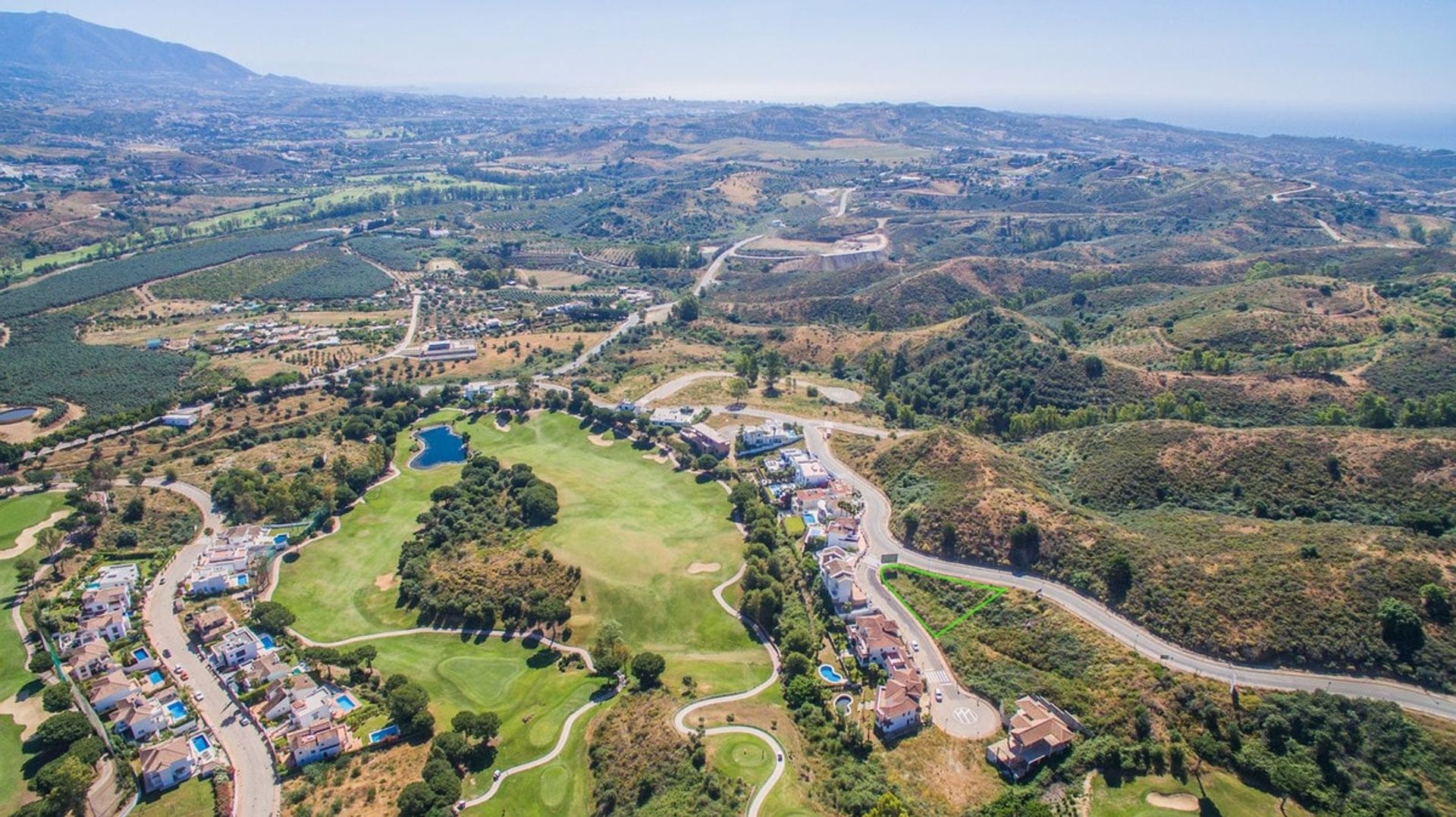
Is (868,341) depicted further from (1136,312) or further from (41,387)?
(41,387)

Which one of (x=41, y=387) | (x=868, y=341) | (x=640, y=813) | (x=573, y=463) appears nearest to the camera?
(x=640, y=813)

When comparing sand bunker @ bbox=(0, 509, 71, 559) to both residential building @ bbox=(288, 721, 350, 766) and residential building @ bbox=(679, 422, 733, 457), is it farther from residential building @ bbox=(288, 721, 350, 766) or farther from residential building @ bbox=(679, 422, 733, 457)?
residential building @ bbox=(679, 422, 733, 457)

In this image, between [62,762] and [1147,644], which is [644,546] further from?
[62,762]

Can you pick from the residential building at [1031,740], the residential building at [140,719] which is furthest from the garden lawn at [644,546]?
the residential building at [140,719]

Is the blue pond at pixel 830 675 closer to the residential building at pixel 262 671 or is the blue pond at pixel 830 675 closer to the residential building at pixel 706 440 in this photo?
the residential building at pixel 706 440

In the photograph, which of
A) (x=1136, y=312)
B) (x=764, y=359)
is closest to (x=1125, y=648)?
(x=764, y=359)

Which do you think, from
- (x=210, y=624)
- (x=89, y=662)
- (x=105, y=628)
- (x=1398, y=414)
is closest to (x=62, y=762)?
(x=89, y=662)
